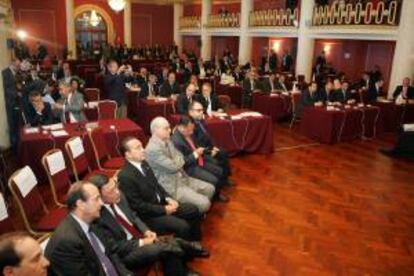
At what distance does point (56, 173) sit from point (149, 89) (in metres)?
5.57

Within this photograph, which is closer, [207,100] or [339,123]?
[207,100]

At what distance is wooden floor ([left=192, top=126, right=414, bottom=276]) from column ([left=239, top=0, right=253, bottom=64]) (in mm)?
9981

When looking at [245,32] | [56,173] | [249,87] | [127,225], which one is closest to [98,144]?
[56,173]

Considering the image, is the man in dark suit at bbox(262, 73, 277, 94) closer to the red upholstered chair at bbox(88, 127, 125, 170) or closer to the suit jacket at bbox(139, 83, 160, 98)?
the suit jacket at bbox(139, 83, 160, 98)

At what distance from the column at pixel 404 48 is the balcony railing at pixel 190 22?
12.2 metres

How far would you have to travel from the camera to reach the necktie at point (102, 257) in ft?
8.41

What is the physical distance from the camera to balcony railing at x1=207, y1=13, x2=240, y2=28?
17.4m

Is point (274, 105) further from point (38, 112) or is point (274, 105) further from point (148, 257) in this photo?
point (148, 257)

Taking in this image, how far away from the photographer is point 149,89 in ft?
30.2

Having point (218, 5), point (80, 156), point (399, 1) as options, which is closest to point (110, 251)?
point (80, 156)

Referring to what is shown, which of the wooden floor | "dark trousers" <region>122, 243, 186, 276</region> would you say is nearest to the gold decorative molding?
the wooden floor

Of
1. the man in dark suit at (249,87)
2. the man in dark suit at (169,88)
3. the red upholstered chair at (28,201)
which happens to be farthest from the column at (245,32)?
the red upholstered chair at (28,201)

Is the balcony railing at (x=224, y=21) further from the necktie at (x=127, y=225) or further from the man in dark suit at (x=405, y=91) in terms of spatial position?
the necktie at (x=127, y=225)

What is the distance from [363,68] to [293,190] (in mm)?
12933
